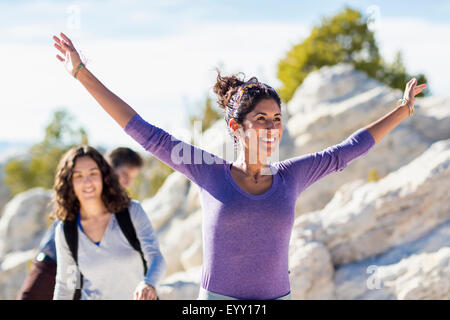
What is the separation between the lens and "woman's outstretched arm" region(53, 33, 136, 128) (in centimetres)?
233

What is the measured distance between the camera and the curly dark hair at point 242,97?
250 centimetres

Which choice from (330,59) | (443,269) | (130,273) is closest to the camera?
(130,273)

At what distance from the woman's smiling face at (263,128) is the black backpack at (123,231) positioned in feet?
5.51

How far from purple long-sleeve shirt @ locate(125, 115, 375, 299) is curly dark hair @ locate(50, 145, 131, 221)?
1.72 metres

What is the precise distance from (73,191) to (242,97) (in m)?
2.11

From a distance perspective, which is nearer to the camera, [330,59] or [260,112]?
[260,112]

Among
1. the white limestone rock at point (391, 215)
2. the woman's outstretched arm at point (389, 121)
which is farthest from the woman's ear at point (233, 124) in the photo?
the white limestone rock at point (391, 215)

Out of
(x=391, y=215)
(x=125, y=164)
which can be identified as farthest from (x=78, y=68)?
(x=391, y=215)

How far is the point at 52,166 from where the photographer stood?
85.9ft

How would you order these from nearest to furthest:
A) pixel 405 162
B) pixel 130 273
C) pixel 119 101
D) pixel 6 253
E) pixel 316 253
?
1. pixel 119 101
2. pixel 130 273
3. pixel 316 253
4. pixel 405 162
5. pixel 6 253

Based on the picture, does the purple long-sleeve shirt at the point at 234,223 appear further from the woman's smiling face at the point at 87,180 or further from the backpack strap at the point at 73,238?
the woman's smiling face at the point at 87,180

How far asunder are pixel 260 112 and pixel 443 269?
3983mm
